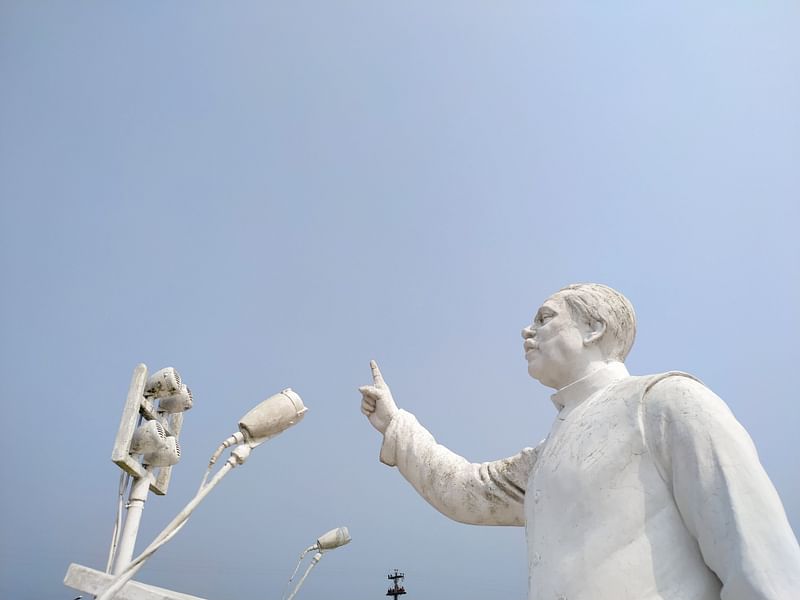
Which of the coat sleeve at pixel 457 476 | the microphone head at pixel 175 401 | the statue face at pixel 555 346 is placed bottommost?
the coat sleeve at pixel 457 476

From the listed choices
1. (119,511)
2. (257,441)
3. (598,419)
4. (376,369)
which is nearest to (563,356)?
(598,419)

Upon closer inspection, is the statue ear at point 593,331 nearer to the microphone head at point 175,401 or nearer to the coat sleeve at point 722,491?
the coat sleeve at point 722,491

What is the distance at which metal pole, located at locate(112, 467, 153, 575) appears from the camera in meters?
5.36

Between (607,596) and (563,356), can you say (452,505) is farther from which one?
(607,596)

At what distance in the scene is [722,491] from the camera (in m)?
2.58

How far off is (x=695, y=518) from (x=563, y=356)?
1.08 m

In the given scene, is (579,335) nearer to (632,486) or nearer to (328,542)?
(632,486)

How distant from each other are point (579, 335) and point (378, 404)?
1584 mm

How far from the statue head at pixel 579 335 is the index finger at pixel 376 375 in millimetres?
1315

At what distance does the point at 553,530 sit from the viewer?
119 inches

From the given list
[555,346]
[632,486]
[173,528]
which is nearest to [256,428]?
[173,528]

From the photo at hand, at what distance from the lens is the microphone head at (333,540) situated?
388 inches

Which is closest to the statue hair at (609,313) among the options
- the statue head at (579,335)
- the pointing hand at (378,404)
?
the statue head at (579,335)

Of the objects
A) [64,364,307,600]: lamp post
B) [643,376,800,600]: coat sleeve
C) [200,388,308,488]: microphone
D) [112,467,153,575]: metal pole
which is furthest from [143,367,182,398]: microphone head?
[643,376,800,600]: coat sleeve
